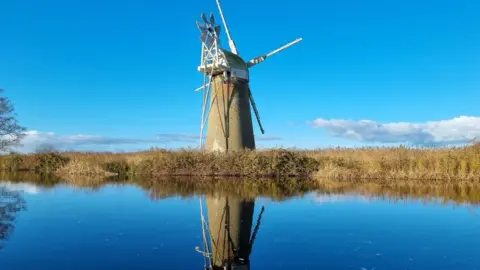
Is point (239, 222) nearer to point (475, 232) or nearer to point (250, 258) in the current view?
point (250, 258)

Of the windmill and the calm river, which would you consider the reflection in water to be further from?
the windmill

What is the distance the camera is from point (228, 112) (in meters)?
24.7

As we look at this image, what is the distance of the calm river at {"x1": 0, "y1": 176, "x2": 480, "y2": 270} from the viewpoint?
260 inches

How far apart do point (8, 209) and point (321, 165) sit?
16039 millimetres

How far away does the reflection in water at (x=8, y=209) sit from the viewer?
8516mm

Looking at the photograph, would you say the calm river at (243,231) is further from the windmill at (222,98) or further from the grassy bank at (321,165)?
the windmill at (222,98)

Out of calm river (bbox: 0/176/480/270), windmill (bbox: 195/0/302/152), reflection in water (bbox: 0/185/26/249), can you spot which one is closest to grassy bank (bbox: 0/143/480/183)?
windmill (bbox: 195/0/302/152)

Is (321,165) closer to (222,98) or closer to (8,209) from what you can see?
(222,98)

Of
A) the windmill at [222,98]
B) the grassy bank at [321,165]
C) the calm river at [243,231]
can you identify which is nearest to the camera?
the calm river at [243,231]

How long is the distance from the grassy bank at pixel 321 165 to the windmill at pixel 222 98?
1.56 metres

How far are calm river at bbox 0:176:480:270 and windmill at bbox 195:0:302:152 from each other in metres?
10.5

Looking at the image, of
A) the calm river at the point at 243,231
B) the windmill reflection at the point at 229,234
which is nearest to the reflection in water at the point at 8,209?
the calm river at the point at 243,231

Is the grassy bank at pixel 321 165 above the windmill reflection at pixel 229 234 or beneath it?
above

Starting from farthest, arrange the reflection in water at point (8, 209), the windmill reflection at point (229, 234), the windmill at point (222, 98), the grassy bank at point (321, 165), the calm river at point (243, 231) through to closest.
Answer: the windmill at point (222, 98) → the grassy bank at point (321, 165) → the reflection in water at point (8, 209) → the windmill reflection at point (229, 234) → the calm river at point (243, 231)
